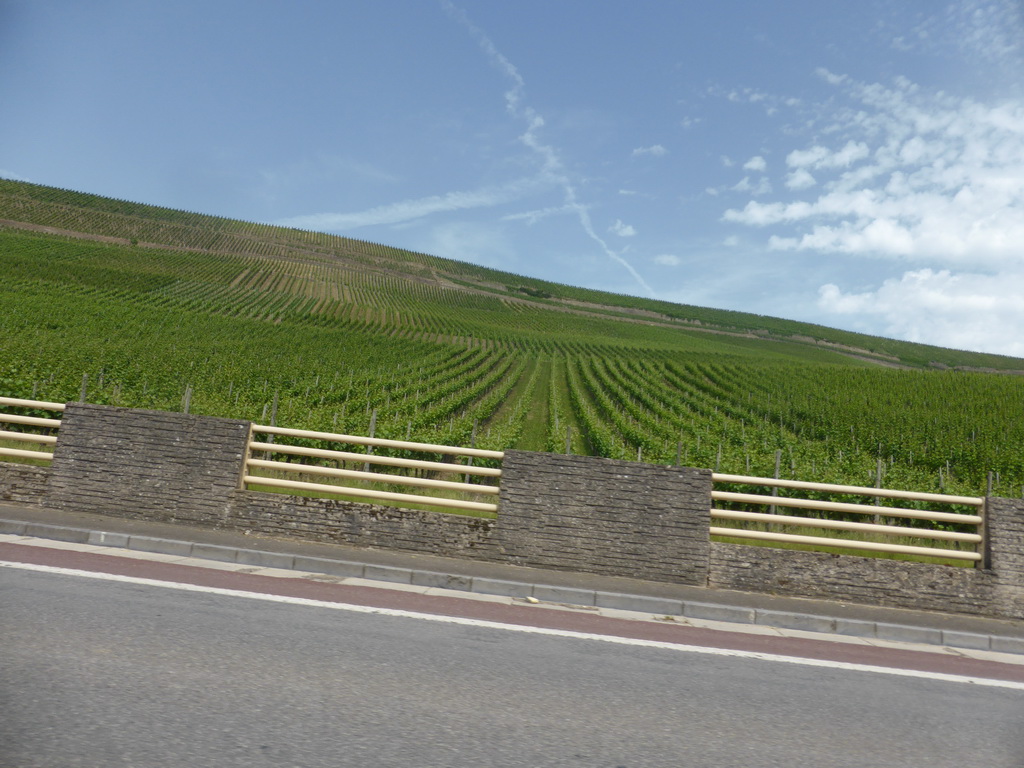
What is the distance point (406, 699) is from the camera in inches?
160

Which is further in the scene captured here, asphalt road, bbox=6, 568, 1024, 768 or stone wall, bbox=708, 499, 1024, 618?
stone wall, bbox=708, 499, 1024, 618

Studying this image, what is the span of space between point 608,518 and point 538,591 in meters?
1.70

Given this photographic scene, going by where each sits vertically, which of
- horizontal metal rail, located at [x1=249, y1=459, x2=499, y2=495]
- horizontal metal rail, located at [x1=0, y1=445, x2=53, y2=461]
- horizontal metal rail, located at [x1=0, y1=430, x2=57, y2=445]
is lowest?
horizontal metal rail, located at [x1=0, y1=445, x2=53, y2=461]

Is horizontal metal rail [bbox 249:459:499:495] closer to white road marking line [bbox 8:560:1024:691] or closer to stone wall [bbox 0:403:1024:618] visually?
stone wall [bbox 0:403:1024:618]

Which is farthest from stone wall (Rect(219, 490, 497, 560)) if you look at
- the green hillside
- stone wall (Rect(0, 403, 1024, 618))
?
the green hillside

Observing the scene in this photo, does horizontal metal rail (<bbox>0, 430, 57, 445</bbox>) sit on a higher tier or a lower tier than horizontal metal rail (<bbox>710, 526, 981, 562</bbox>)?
higher

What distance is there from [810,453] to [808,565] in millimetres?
22414

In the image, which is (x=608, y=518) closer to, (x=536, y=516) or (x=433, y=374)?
(x=536, y=516)

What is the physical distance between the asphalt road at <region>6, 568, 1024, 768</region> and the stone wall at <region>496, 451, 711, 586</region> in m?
3.03

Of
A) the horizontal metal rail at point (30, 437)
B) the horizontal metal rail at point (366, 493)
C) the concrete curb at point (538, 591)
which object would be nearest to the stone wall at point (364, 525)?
the horizontal metal rail at point (366, 493)

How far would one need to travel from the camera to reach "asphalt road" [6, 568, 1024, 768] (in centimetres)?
335

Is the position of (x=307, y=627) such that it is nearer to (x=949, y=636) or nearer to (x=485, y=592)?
(x=485, y=592)

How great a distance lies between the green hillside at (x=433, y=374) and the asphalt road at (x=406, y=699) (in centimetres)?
1158

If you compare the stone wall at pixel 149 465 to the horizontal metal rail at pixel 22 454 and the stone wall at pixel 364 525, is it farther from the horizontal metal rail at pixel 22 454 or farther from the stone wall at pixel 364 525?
the stone wall at pixel 364 525
